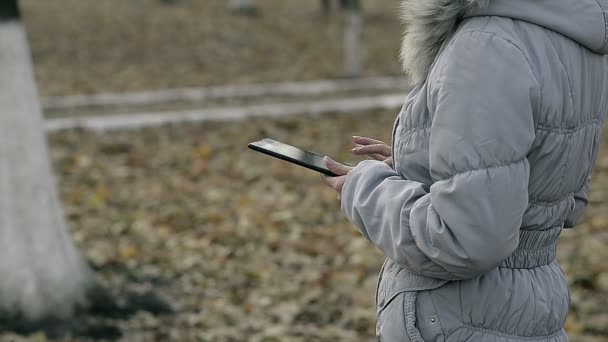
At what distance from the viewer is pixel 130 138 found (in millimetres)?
8609

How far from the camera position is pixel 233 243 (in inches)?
211

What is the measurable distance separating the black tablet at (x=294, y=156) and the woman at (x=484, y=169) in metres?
0.05

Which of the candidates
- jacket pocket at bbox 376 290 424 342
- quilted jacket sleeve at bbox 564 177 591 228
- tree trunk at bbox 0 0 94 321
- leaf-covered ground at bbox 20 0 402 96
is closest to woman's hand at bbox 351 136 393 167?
A: jacket pocket at bbox 376 290 424 342

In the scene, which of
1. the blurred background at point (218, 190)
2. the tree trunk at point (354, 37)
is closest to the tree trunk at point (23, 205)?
the blurred background at point (218, 190)

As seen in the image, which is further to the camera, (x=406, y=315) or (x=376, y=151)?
(x=376, y=151)

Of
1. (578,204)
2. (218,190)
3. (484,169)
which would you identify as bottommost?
(218,190)

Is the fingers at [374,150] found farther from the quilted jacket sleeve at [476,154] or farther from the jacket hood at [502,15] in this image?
the quilted jacket sleeve at [476,154]

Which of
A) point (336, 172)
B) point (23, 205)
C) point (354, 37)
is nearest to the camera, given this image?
point (336, 172)

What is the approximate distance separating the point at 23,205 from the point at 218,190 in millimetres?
2646

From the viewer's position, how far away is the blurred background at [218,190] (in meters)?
4.28

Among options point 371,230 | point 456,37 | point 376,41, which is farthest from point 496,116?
point 376,41

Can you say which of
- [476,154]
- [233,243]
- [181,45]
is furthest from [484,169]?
[181,45]

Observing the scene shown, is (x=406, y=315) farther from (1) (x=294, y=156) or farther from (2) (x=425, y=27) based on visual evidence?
(2) (x=425, y=27)

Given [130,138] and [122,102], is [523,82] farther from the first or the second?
[122,102]
